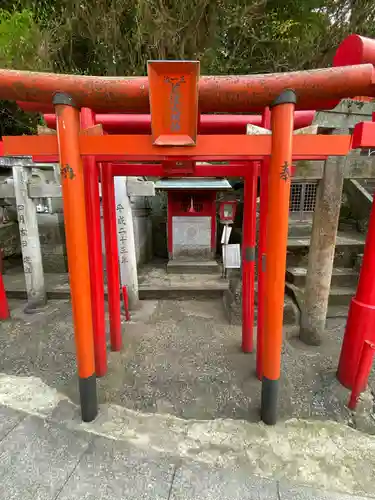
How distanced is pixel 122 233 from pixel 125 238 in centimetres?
11

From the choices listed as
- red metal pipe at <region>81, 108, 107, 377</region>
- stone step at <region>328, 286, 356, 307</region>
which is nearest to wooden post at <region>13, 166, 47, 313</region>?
red metal pipe at <region>81, 108, 107, 377</region>

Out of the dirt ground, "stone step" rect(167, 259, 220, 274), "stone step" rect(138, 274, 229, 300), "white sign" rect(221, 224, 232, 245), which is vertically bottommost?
the dirt ground

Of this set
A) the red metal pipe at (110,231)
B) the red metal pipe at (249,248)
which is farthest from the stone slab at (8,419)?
the red metal pipe at (249,248)

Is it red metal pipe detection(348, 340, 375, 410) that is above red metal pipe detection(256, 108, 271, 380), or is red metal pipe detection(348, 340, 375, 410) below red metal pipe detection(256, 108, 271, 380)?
below

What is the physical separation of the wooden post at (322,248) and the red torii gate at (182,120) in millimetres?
1580

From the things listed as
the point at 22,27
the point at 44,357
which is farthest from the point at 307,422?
the point at 22,27

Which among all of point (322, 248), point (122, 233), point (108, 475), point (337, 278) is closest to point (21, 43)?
point (122, 233)

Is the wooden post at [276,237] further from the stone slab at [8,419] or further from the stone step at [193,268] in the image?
the stone step at [193,268]

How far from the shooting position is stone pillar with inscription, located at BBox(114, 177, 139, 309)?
5062mm

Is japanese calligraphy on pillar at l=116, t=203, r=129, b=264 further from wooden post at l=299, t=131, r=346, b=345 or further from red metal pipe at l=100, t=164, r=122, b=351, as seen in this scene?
wooden post at l=299, t=131, r=346, b=345

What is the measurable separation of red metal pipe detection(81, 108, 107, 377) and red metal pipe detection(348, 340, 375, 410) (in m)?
2.81

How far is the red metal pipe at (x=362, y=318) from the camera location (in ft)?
9.68

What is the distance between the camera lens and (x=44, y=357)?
12.8ft

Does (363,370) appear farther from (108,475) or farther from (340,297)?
(340,297)
